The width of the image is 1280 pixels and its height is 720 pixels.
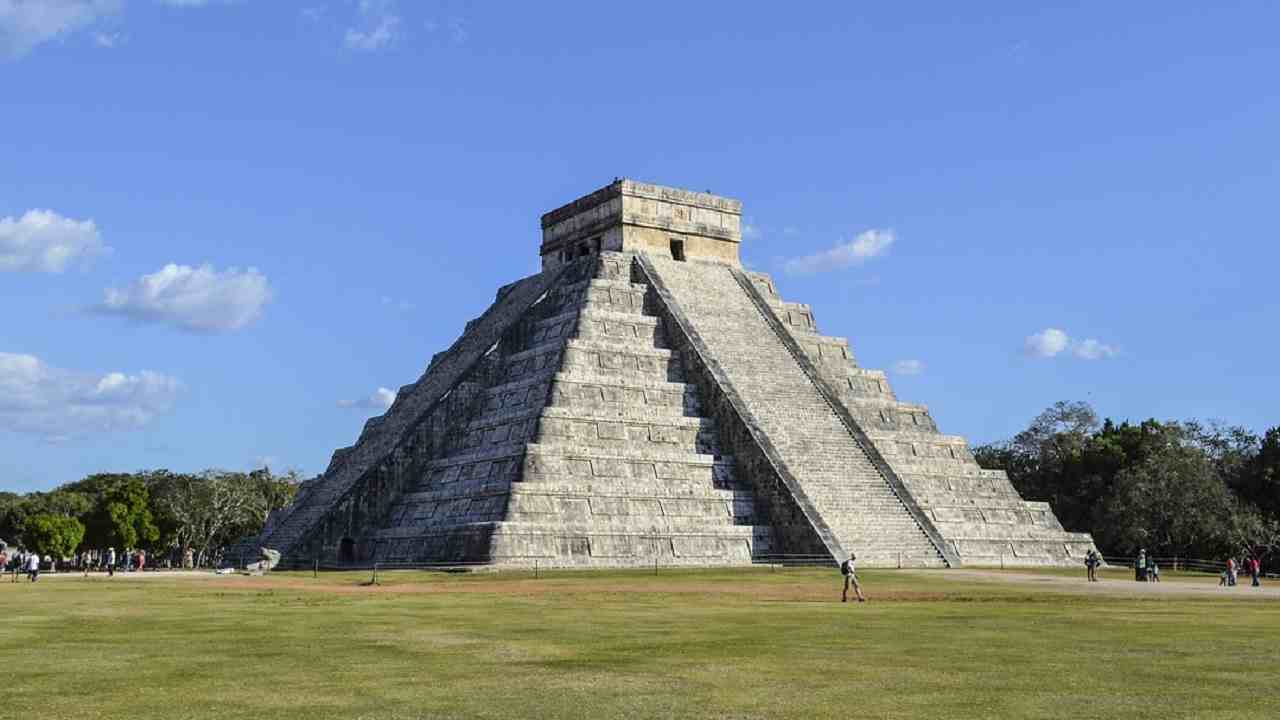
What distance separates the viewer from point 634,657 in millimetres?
15719

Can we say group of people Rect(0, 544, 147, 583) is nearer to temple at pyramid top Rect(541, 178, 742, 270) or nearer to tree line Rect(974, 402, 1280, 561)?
temple at pyramid top Rect(541, 178, 742, 270)

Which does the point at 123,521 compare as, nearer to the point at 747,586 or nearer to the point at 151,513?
the point at 151,513

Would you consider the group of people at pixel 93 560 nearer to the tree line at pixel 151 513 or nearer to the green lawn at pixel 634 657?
the tree line at pixel 151 513

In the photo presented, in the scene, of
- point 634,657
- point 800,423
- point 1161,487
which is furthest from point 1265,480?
point 634,657

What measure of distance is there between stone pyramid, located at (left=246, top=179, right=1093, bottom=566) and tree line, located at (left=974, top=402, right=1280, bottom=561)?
1224cm

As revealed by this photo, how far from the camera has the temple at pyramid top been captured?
5616cm

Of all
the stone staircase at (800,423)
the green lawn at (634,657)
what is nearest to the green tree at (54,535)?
the stone staircase at (800,423)

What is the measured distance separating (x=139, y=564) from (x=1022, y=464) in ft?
157

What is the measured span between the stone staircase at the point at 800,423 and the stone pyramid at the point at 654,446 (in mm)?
89

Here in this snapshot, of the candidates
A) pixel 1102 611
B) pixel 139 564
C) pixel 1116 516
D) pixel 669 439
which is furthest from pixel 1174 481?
pixel 139 564

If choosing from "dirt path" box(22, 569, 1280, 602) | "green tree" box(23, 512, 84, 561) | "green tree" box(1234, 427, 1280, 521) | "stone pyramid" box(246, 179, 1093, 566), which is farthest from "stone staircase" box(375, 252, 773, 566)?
"green tree" box(1234, 427, 1280, 521)

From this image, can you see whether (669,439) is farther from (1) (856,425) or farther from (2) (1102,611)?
(2) (1102,611)

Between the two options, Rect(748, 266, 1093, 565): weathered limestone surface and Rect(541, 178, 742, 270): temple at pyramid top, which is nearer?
Rect(748, 266, 1093, 565): weathered limestone surface

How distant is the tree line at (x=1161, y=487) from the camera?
59.9 metres
